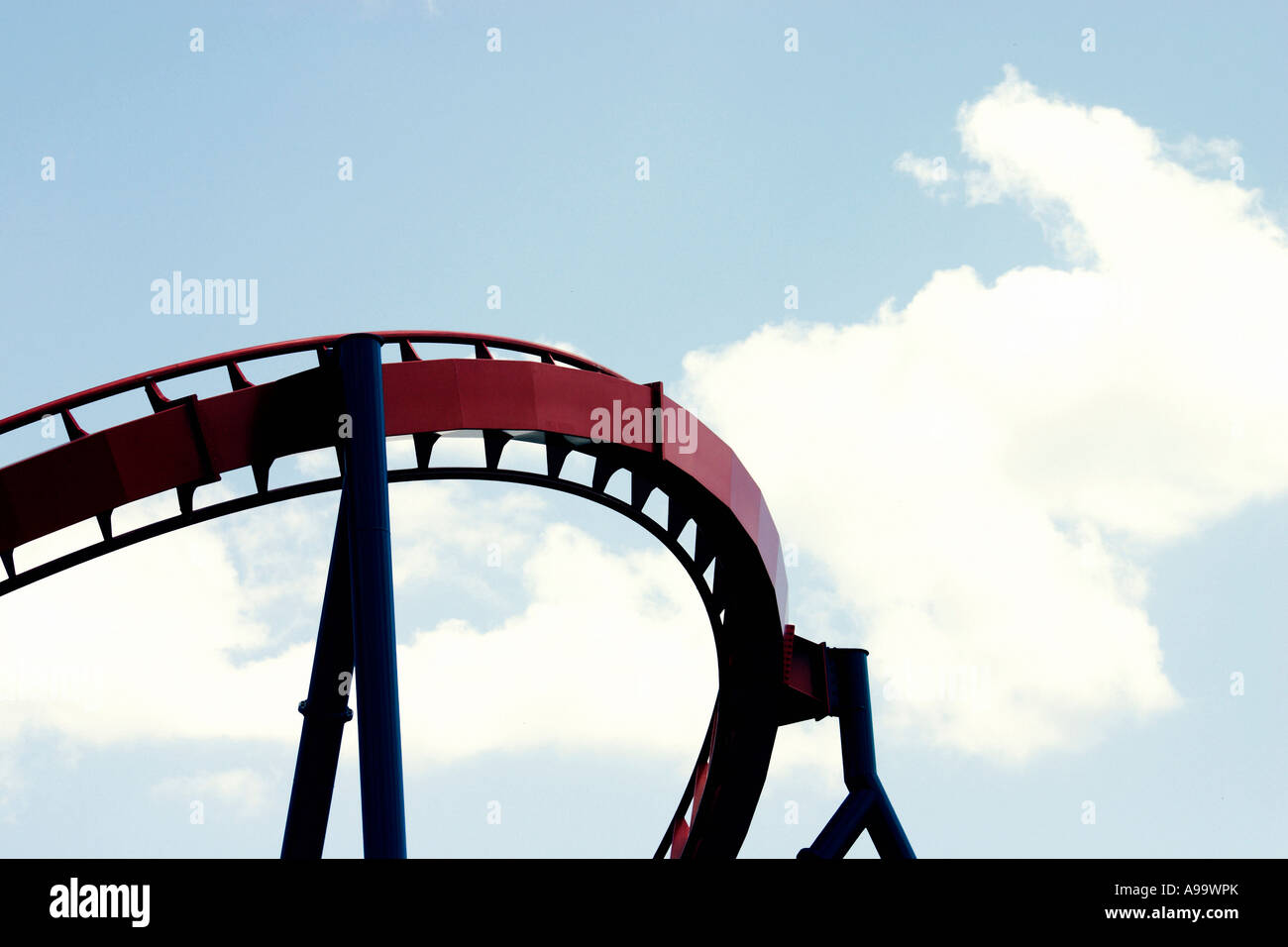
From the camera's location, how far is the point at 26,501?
9.57 m

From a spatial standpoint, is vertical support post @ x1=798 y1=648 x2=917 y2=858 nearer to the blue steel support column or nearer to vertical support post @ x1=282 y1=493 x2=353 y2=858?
vertical support post @ x1=282 y1=493 x2=353 y2=858

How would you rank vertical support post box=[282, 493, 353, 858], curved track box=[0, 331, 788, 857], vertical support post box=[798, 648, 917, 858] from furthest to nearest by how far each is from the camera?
vertical support post box=[798, 648, 917, 858]
vertical support post box=[282, 493, 353, 858]
curved track box=[0, 331, 788, 857]

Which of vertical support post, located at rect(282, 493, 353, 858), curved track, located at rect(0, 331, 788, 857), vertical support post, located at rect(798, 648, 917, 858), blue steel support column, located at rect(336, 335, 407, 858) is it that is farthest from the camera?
vertical support post, located at rect(798, 648, 917, 858)

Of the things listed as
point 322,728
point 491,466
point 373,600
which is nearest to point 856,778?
point 491,466

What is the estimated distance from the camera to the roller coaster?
944 cm

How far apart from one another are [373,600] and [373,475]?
1011mm

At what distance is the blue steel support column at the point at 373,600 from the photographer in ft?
28.4

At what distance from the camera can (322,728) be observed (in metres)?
10.8

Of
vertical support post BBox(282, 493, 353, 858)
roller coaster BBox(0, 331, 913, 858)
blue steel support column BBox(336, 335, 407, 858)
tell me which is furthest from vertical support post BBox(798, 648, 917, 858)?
blue steel support column BBox(336, 335, 407, 858)

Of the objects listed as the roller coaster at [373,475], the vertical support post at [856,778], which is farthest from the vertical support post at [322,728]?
the vertical support post at [856,778]

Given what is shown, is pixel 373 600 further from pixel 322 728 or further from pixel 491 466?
pixel 491 466

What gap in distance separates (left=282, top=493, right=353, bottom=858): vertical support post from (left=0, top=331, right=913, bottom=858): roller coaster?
0.5 inches
